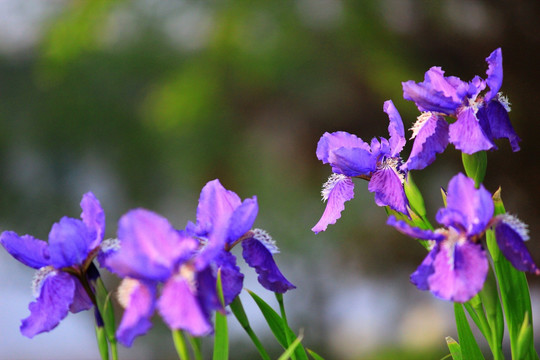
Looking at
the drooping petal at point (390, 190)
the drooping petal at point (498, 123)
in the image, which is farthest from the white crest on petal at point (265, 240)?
the drooping petal at point (498, 123)

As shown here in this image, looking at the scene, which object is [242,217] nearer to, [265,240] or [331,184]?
[265,240]

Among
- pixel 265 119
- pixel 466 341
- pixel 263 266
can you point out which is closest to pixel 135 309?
pixel 263 266

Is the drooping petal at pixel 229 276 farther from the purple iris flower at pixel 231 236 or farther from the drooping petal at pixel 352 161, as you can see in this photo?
the drooping petal at pixel 352 161

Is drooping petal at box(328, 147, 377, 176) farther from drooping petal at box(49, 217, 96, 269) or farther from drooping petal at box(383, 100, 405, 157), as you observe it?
drooping petal at box(49, 217, 96, 269)

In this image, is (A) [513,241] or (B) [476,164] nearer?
(A) [513,241]

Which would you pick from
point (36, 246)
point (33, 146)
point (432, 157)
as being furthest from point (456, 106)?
point (33, 146)

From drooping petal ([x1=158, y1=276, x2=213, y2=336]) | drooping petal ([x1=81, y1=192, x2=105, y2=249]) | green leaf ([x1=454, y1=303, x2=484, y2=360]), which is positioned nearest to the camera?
drooping petal ([x1=158, y1=276, x2=213, y2=336])

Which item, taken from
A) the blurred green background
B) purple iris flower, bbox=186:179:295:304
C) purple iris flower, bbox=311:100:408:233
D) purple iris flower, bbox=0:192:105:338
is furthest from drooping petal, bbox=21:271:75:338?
the blurred green background
